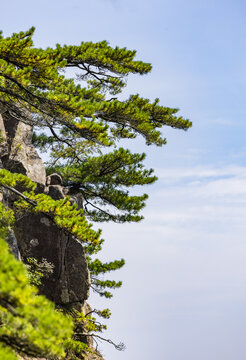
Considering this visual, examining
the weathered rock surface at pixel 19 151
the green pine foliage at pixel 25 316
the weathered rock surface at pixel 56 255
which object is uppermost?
the weathered rock surface at pixel 19 151

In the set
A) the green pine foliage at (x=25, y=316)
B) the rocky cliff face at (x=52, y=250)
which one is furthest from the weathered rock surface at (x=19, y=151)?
the green pine foliage at (x=25, y=316)

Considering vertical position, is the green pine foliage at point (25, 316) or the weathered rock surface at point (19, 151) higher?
the weathered rock surface at point (19, 151)

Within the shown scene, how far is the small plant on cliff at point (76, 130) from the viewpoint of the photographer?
862 centimetres

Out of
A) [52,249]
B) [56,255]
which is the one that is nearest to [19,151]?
[52,249]

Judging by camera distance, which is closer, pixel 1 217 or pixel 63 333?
pixel 63 333

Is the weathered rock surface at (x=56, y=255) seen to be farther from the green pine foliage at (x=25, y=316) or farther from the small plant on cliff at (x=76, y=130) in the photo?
the green pine foliage at (x=25, y=316)

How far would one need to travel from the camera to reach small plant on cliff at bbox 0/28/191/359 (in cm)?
862

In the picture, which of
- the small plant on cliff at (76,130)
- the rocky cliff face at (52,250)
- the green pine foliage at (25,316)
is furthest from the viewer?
the rocky cliff face at (52,250)

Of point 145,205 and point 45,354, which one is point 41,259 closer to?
point 145,205

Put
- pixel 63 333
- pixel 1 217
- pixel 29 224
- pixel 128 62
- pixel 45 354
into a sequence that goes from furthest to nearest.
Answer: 1. pixel 128 62
2. pixel 29 224
3. pixel 1 217
4. pixel 45 354
5. pixel 63 333

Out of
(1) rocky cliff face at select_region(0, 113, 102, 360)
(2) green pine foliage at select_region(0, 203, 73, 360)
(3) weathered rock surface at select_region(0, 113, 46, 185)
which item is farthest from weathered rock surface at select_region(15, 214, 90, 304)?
(2) green pine foliage at select_region(0, 203, 73, 360)

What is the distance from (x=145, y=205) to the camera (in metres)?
16.4

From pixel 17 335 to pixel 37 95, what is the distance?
7261mm

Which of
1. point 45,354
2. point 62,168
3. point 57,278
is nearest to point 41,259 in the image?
point 57,278
